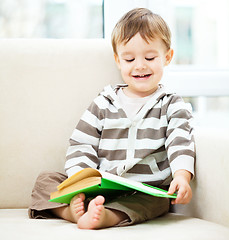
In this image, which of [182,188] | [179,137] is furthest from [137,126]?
[182,188]

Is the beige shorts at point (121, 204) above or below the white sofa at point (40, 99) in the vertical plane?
below

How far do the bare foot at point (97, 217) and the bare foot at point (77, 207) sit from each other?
0.05m

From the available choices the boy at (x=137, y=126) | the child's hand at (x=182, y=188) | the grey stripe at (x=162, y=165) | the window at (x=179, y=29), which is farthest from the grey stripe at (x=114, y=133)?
the window at (x=179, y=29)

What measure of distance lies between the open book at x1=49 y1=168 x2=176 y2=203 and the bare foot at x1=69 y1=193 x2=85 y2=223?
14 millimetres

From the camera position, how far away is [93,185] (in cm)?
99

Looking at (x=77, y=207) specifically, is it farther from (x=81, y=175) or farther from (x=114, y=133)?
(x=114, y=133)

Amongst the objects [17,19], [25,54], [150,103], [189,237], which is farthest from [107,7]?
[189,237]

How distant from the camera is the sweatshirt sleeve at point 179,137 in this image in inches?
45.6

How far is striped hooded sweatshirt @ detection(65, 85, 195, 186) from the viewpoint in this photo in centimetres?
124

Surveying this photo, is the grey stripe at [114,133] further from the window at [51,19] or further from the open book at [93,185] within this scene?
the window at [51,19]

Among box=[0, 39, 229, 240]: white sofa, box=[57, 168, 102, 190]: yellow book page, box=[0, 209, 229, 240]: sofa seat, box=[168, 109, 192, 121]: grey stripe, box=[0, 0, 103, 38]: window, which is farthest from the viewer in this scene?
box=[0, 0, 103, 38]: window

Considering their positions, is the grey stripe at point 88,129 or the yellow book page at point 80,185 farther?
the grey stripe at point 88,129

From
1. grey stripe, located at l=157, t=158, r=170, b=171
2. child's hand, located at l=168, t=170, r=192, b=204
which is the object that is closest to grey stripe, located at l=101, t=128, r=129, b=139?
grey stripe, located at l=157, t=158, r=170, b=171

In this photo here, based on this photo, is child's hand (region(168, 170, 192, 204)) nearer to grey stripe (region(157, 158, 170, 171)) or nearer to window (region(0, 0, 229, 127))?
grey stripe (region(157, 158, 170, 171))
